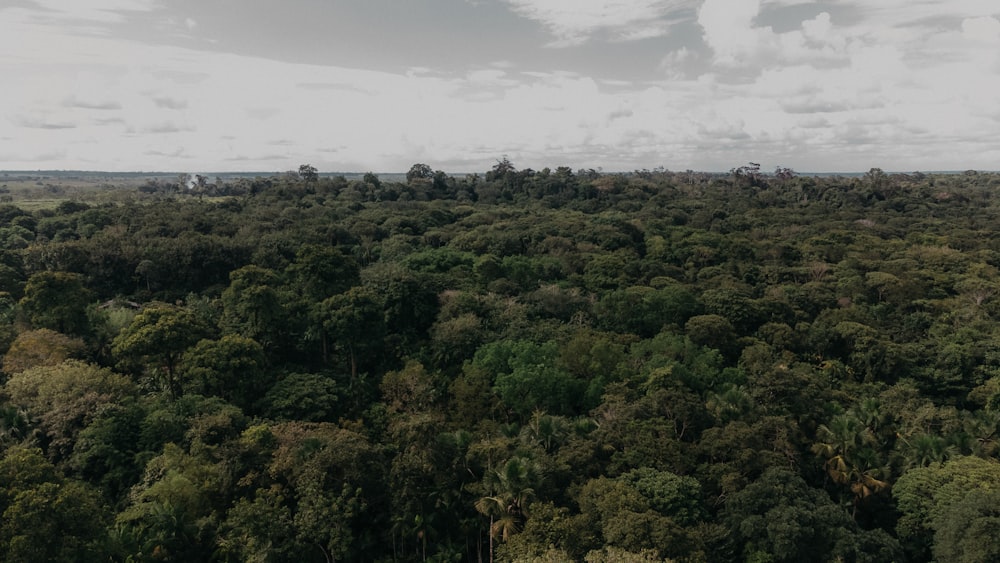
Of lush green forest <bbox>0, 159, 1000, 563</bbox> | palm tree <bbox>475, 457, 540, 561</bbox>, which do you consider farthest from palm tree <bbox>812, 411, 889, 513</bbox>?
palm tree <bbox>475, 457, 540, 561</bbox>

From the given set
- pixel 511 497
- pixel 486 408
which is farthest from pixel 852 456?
pixel 486 408

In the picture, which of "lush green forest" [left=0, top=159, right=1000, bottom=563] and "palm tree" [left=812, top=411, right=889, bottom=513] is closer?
"lush green forest" [left=0, top=159, right=1000, bottom=563]

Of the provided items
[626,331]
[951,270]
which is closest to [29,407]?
[626,331]

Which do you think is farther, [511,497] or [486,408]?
[486,408]

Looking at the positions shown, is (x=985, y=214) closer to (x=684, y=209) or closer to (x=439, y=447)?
(x=684, y=209)

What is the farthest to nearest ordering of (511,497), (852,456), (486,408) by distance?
(486,408), (852,456), (511,497)

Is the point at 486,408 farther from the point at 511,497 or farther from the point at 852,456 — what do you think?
the point at 852,456

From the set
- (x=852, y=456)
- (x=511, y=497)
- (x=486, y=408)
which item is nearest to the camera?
(x=511, y=497)

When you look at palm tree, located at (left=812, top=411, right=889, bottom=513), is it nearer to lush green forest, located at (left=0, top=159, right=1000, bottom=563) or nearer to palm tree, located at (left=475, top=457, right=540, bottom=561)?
lush green forest, located at (left=0, top=159, right=1000, bottom=563)

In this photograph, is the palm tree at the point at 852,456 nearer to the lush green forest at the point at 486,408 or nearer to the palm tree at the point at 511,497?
the lush green forest at the point at 486,408
